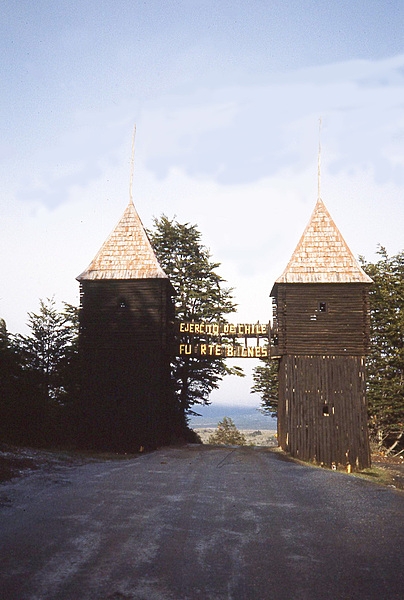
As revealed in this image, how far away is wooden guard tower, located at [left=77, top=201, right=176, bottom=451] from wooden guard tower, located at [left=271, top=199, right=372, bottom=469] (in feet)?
22.0

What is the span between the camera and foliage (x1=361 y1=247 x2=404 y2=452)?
35.2 m

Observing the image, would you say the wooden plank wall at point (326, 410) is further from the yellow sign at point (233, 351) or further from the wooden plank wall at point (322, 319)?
the yellow sign at point (233, 351)

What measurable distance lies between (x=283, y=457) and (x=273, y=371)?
16.6m

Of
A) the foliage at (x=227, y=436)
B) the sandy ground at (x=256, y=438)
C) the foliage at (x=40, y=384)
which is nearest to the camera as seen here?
the foliage at (x=40, y=384)

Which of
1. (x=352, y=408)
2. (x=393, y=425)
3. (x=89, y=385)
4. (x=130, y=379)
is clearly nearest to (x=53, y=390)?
(x=89, y=385)

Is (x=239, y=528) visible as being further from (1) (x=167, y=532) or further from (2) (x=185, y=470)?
(2) (x=185, y=470)

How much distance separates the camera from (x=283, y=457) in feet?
77.6

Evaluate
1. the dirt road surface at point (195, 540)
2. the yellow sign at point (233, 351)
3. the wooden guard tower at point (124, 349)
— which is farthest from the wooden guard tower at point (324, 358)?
the dirt road surface at point (195, 540)

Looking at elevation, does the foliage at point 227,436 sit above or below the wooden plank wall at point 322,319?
below

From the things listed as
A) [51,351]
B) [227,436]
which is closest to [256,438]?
[227,436]

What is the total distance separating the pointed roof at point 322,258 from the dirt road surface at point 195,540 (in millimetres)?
13790

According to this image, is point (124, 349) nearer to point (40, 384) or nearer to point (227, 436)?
point (40, 384)

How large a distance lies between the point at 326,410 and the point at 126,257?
14082 millimetres

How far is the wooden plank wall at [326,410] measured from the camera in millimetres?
24312
